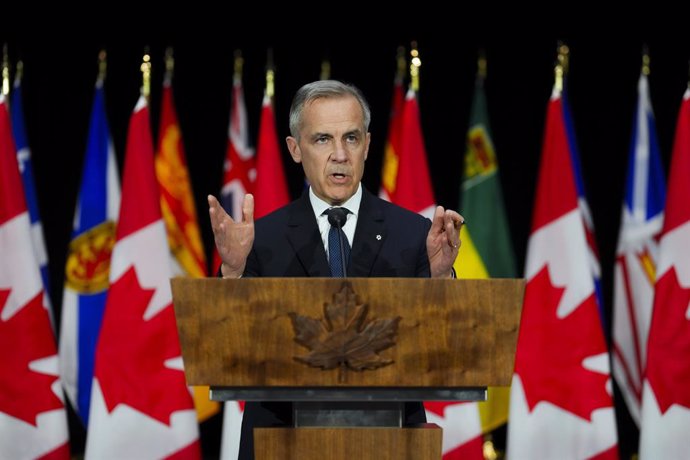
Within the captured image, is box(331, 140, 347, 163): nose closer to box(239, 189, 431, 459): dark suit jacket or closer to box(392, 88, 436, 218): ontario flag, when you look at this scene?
box(239, 189, 431, 459): dark suit jacket

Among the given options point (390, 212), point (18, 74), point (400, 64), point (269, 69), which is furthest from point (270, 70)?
point (390, 212)

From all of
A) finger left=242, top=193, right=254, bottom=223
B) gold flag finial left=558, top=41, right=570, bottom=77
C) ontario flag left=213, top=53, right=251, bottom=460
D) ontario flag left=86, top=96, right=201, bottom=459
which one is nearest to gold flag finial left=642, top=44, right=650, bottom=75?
gold flag finial left=558, top=41, right=570, bottom=77

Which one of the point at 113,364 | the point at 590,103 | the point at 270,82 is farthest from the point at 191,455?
the point at 590,103

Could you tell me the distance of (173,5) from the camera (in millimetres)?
5891

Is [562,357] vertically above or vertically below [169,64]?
below

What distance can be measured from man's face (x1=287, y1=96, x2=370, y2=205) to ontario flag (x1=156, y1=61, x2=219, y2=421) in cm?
319

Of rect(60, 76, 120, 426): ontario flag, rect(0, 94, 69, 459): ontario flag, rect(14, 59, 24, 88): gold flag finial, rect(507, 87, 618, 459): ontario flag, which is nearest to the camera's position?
rect(0, 94, 69, 459): ontario flag

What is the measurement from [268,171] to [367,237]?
2948mm

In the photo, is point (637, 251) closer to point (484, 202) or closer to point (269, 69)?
point (484, 202)

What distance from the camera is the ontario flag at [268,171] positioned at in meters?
5.27

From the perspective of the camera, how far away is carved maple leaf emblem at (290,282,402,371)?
1830 mm

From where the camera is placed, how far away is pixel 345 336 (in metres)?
1.84

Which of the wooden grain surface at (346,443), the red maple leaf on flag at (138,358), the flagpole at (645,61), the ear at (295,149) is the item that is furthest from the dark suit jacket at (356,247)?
the flagpole at (645,61)

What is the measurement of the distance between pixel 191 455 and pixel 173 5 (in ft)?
8.42
